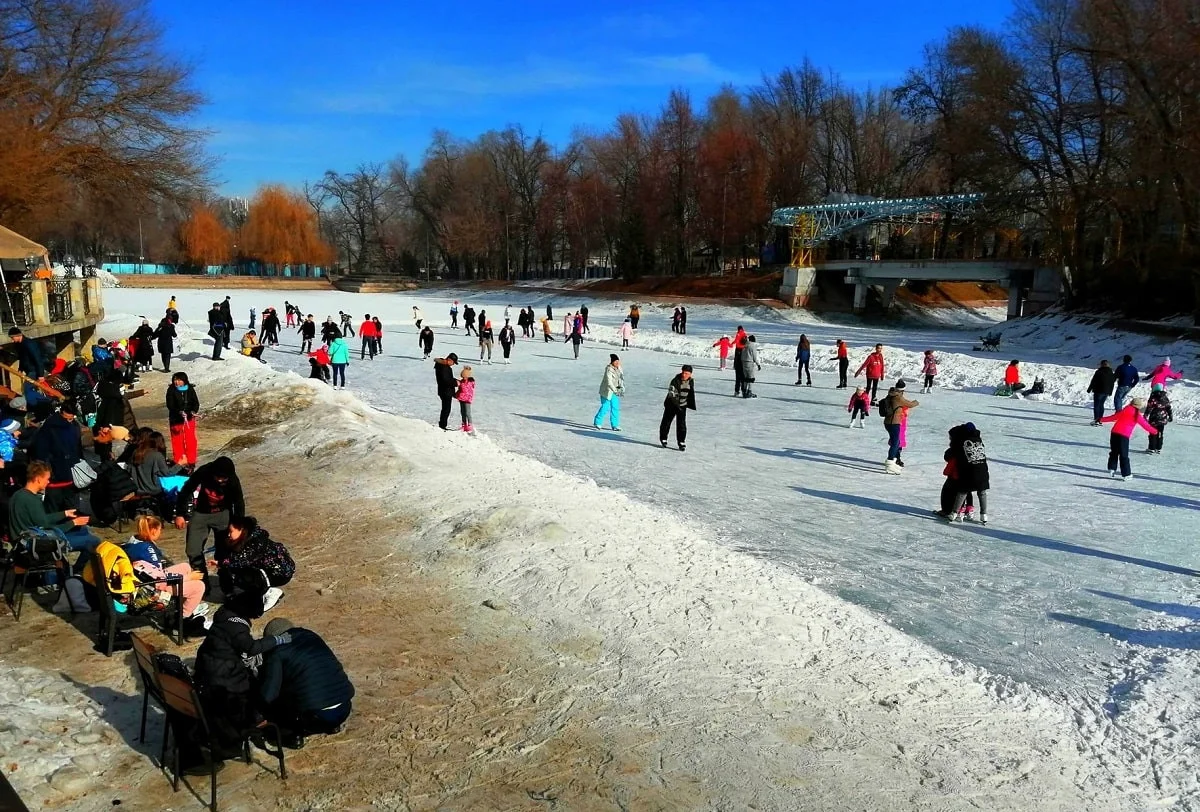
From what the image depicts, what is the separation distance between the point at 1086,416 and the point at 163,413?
19.5 meters

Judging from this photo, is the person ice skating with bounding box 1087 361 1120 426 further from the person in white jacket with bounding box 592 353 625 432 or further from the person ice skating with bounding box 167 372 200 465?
Result: the person ice skating with bounding box 167 372 200 465

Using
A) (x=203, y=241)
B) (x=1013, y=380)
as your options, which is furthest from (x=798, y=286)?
(x=203, y=241)

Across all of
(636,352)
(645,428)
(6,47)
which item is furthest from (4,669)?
(6,47)

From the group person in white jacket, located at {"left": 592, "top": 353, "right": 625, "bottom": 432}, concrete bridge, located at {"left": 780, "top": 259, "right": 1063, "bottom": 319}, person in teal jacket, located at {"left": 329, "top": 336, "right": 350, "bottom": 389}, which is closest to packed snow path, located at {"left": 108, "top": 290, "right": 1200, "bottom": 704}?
person in white jacket, located at {"left": 592, "top": 353, "right": 625, "bottom": 432}

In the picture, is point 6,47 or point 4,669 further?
point 6,47

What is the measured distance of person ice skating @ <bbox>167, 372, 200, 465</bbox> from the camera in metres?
11.4

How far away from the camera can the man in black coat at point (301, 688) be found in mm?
4684

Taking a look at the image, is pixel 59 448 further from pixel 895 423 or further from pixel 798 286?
pixel 798 286

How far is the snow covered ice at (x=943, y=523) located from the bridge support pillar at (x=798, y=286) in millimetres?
27069

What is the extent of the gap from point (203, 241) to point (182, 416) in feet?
277

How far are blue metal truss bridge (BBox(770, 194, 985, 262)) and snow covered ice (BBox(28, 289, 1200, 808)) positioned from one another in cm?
2721

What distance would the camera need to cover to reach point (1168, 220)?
38438 mm

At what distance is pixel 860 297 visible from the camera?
173 ft

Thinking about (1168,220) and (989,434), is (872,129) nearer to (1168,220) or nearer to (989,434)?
(1168,220)
